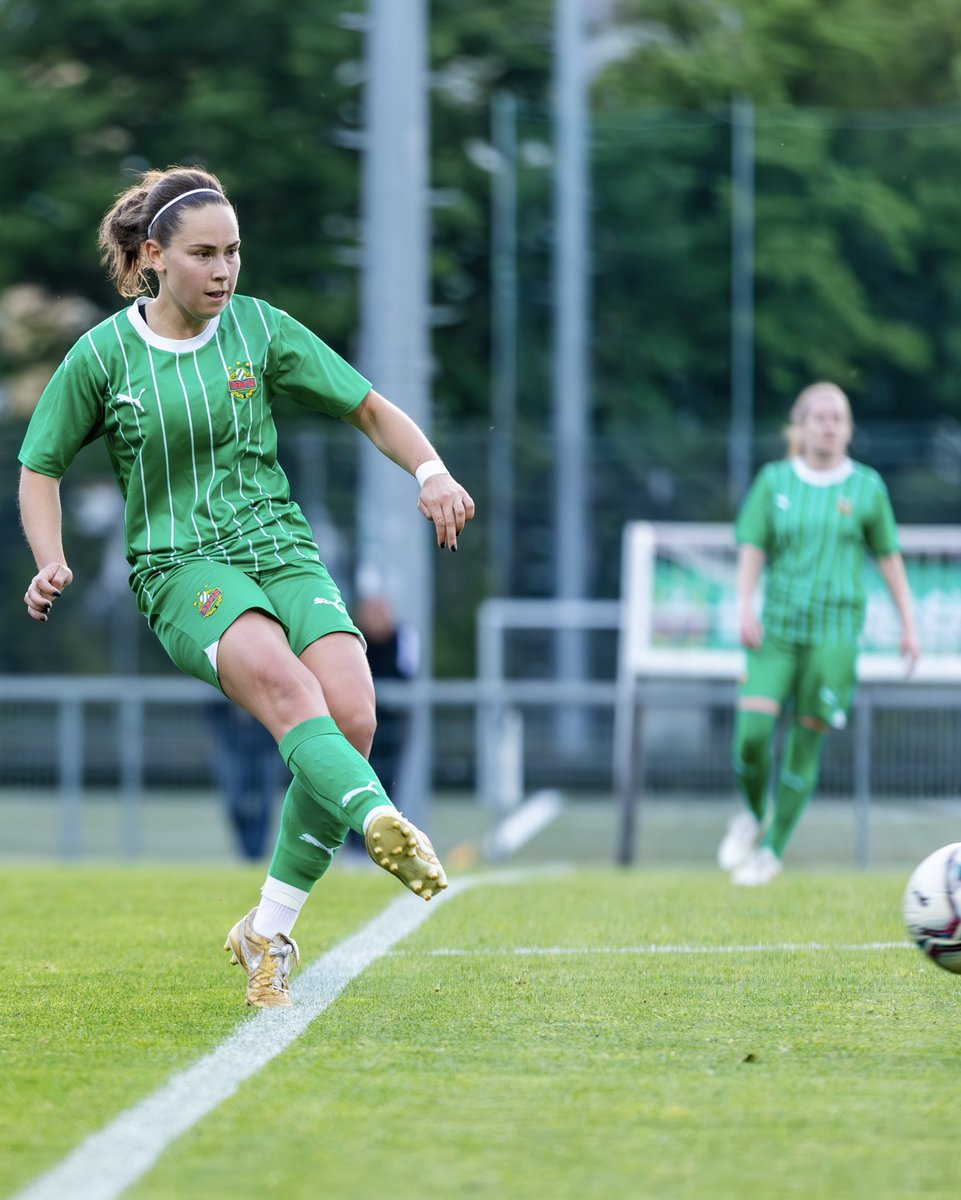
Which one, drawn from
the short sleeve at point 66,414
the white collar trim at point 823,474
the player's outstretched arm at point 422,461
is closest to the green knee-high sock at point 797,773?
the white collar trim at point 823,474

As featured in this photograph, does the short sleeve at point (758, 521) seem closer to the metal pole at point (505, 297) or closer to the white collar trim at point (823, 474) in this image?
the white collar trim at point (823, 474)

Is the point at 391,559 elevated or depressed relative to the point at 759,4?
depressed

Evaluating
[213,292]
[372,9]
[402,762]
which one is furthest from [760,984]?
[372,9]

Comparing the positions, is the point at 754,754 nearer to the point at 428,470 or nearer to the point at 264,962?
the point at 428,470

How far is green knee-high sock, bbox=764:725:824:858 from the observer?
29.5 feet

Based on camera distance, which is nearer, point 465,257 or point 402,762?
point 402,762

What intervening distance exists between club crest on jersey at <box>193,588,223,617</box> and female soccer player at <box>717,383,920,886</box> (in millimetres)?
4094

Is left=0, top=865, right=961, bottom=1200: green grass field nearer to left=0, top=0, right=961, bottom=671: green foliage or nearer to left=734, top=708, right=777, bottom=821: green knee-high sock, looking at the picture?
left=734, top=708, right=777, bottom=821: green knee-high sock

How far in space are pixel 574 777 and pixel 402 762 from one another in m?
3.05

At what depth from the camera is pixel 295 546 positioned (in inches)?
208

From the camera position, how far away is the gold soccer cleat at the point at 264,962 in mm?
4949

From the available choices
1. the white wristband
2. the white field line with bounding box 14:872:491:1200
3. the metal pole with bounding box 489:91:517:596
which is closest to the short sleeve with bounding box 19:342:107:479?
the white wristband

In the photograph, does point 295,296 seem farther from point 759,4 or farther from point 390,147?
point 390,147

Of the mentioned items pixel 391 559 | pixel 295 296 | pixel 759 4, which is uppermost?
pixel 759 4
